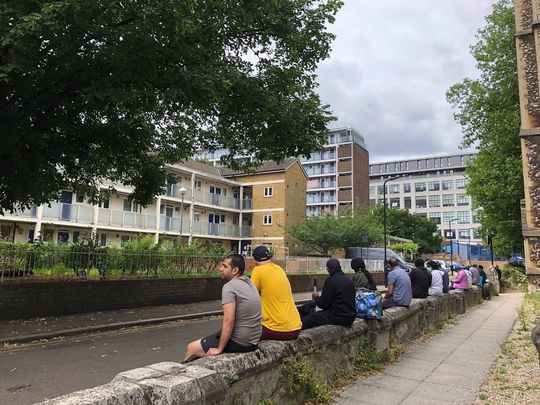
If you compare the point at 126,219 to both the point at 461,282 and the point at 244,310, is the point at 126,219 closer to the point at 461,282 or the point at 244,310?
the point at 461,282

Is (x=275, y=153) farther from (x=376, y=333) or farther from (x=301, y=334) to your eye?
(x=301, y=334)

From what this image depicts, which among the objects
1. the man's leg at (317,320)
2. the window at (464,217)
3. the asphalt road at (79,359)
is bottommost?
the asphalt road at (79,359)

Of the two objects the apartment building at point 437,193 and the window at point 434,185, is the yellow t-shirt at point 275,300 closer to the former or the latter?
the apartment building at point 437,193

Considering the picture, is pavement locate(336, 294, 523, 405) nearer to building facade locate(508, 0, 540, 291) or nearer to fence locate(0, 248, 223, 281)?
fence locate(0, 248, 223, 281)

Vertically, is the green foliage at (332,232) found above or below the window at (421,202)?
below

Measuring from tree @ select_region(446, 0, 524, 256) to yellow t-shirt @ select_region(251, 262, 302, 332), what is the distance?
89.5ft

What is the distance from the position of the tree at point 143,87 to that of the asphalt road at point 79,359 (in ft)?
13.0

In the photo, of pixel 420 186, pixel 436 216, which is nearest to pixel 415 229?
pixel 436 216

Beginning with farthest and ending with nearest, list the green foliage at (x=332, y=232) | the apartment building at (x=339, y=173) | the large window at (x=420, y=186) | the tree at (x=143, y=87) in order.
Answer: the large window at (x=420, y=186), the apartment building at (x=339, y=173), the green foliage at (x=332, y=232), the tree at (x=143, y=87)

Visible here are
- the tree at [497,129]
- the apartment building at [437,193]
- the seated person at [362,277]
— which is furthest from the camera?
the apartment building at [437,193]

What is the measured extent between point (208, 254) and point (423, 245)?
218ft

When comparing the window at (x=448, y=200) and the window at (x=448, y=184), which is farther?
the window at (x=448, y=184)

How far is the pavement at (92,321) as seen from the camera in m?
10.1

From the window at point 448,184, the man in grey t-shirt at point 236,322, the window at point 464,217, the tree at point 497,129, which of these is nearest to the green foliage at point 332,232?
the tree at point 497,129
